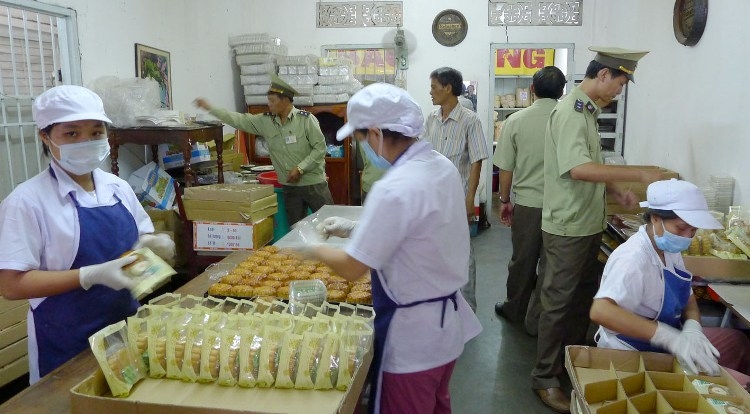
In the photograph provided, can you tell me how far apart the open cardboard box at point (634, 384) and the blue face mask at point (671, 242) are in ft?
1.28

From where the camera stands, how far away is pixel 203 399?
4.62ft

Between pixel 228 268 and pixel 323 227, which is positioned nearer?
pixel 323 227

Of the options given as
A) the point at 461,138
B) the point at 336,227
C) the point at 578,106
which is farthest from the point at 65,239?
the point at 461,138

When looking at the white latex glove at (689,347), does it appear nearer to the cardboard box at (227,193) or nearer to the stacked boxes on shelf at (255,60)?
the cardboard box at (227,193)

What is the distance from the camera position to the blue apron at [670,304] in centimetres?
196

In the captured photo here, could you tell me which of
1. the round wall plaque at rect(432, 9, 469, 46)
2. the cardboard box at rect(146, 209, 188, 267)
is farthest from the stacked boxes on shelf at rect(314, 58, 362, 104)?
the cardboard box at rect(146, 209, 188, 267)

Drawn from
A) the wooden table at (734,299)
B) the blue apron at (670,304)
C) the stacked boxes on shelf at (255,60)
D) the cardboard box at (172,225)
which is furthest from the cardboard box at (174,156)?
the wooden table at (734,299)

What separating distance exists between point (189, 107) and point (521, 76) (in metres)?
5.46

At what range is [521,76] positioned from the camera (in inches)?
336

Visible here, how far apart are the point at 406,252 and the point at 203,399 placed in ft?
2.21

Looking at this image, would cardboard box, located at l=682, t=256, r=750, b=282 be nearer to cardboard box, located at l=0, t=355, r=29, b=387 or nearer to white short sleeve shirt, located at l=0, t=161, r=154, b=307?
white short sleeve shirt, located at l=0, t=161, r=154, b=307

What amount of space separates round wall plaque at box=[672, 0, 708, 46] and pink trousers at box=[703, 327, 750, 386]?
82.1 inches

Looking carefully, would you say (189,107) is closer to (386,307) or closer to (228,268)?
(228,268)

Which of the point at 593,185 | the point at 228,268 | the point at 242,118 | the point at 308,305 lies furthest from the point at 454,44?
the point at 308,305
